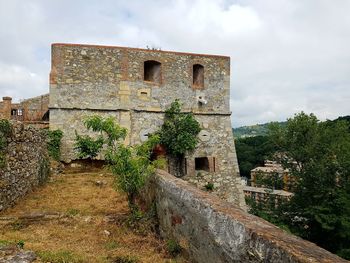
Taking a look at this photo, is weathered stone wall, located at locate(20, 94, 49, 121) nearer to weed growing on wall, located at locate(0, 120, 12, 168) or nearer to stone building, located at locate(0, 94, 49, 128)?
stone building, located at locate(0, 94, 49, 128)

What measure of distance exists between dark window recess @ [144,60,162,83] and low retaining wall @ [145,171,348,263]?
8842 mm

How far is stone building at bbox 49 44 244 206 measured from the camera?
13703 millimetres

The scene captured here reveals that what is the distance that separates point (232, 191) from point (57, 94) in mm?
8909

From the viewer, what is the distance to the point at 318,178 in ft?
58.0

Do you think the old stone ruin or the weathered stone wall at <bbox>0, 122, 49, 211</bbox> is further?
the old stone ruin

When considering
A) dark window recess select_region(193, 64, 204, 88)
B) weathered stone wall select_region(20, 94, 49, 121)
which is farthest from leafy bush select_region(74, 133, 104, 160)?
dark window recess select_region(193, 64, 204, 88)

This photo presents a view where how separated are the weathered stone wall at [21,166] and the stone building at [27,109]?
5.06 meters

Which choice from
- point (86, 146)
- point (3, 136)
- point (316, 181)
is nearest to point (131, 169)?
point (3, 136)

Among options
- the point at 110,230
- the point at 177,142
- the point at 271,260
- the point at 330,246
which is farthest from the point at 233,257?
the point at 330,246

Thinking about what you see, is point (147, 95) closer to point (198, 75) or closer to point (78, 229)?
point (198, 75)

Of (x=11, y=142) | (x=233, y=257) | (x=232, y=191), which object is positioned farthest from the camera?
(x=232, y=191)

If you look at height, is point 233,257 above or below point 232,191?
above

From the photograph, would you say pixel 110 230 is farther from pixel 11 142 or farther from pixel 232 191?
pixel 232 191

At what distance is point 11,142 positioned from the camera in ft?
27.1
